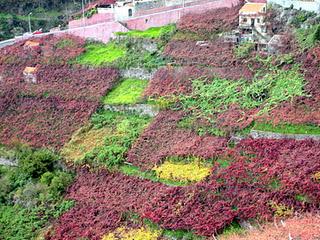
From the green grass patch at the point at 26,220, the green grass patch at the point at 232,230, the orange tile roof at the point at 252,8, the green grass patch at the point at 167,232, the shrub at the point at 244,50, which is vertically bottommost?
the green grass patch at the point at 26,220

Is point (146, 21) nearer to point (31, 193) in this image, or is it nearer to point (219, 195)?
point (31, 193)

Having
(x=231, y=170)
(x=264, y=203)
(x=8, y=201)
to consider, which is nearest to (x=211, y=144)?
(x=231, y=170)

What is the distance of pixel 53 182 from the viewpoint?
87.9ft

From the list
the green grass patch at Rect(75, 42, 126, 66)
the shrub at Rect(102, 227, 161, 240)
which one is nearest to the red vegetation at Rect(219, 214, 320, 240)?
the shrub at Rect(102, 227, 161, 240)

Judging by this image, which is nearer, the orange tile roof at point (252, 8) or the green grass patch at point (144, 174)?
the green grass patch at point (144, 174)

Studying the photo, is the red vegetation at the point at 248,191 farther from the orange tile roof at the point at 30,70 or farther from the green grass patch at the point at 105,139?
the orange tile roof at the point at 30,70

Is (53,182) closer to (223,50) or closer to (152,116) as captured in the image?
(152,116)

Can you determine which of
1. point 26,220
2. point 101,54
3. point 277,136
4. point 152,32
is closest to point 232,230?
point 277,136

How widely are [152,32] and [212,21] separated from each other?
388 centimetres

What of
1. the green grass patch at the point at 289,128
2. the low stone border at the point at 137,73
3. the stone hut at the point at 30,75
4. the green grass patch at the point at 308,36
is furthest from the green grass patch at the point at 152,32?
the green grass patch at the point at 289,128

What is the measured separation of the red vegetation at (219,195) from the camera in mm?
22047

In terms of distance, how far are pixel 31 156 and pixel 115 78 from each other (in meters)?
7.10

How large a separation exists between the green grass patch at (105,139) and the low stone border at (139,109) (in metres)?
0.22

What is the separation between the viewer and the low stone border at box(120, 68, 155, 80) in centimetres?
3238
